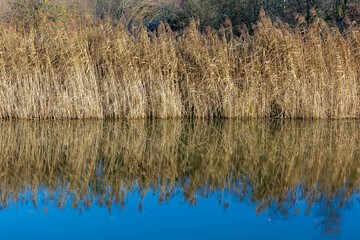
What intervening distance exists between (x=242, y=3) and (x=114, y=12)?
16.9 feet

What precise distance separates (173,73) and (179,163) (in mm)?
3064

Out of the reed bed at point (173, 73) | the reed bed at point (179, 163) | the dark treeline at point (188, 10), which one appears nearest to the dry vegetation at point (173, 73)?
the reed bed at point (173, 73)

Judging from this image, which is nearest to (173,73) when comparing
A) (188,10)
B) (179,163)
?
(179,163)

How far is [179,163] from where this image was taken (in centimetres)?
519

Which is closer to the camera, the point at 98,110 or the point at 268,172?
the point at 268,172

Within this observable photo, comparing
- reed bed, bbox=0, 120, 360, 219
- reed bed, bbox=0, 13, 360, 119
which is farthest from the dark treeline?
reed bed, bbox=0, 120, 360, 219

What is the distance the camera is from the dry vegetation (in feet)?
25.2

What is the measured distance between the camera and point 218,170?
493 centimetres

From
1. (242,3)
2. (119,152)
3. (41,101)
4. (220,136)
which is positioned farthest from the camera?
(242,3)

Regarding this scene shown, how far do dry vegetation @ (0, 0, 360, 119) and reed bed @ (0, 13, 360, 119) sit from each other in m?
0.02

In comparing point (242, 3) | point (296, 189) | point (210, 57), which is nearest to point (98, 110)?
point (210, 57)

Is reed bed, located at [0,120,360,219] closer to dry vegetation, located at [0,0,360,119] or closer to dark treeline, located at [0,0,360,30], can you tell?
dry vegetation, located at [0,0,360,119]

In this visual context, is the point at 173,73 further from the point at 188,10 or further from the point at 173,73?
the point at 188,10

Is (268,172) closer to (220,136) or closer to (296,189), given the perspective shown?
(296,189)
